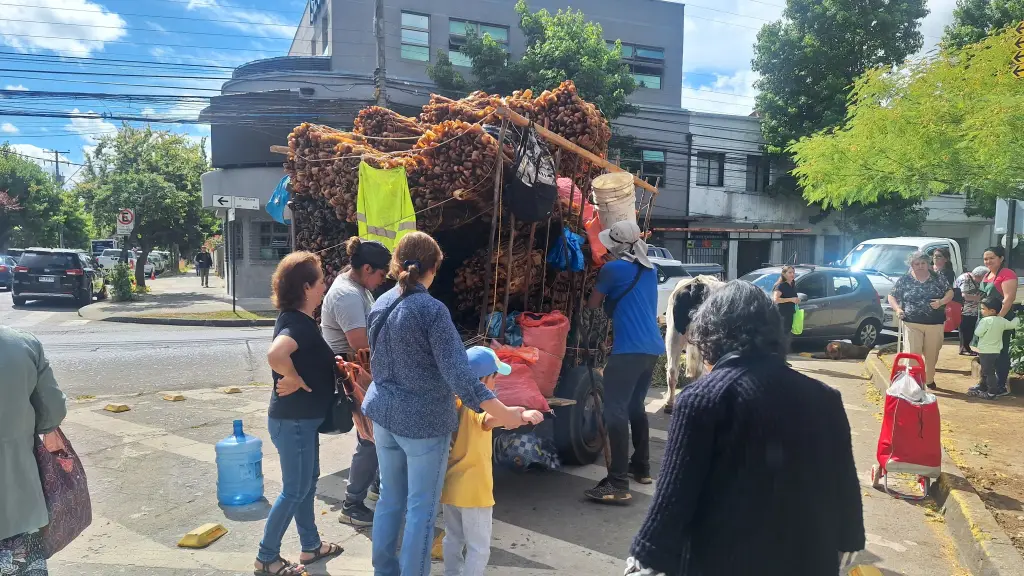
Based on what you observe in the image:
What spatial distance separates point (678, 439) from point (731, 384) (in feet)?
0.72

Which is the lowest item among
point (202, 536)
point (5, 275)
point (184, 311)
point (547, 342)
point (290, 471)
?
point (184, 311)

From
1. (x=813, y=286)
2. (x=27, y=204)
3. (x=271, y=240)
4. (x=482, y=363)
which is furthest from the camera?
(x=27, y=204)

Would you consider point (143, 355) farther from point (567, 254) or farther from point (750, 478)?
point (750, 478)

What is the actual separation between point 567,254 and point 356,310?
2.03 m

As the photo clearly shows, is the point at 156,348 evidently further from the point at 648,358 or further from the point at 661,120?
the point at 661,120

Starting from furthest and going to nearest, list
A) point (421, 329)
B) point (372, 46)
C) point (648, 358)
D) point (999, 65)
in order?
point (372, 46), point (999, 65), point (648, 358), point (421, 329)

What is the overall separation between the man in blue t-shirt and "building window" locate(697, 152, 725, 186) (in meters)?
24.3

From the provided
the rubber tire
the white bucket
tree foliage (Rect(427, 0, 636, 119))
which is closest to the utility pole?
tree foliage (Rect(427, 0, 636, 119))

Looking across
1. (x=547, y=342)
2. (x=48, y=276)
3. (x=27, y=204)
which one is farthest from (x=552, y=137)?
(x=27, y=204)

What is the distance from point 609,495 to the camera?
4.78 metres

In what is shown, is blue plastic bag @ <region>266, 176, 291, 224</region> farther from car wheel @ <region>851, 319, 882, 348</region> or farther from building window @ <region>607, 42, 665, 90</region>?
building window @ <region>607, 42, 665, 90</region>

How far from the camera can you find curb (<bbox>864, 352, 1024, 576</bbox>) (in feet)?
12.6

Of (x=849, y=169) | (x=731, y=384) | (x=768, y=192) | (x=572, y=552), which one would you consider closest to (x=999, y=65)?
(x=849, y=169)

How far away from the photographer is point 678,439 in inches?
77.9
